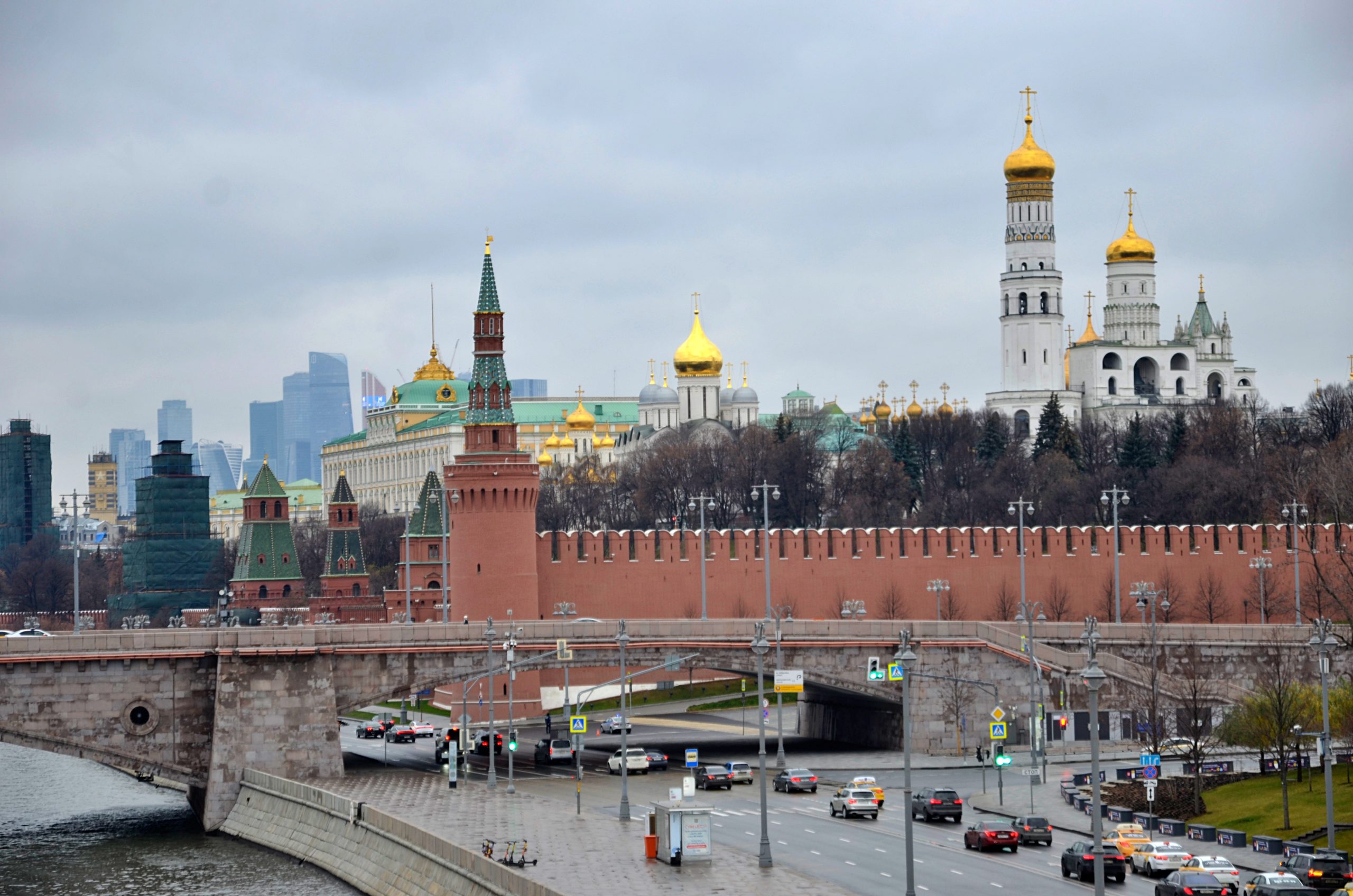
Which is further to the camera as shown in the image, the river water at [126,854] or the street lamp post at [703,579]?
the street lamp post at [703,579]

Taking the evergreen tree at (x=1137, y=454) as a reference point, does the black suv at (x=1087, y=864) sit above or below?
below

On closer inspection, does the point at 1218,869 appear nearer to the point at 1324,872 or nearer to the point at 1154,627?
the point at 1324,872

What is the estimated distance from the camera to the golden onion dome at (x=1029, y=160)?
144250mm

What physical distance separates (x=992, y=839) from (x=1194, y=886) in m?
7.34

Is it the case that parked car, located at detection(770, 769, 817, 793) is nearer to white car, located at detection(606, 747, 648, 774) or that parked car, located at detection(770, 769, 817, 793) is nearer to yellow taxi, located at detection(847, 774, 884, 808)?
yellow taxi, located at detection(847, 774, 884, 808)

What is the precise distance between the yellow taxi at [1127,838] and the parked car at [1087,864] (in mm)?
895

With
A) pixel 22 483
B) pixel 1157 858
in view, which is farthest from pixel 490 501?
pixel 22 483

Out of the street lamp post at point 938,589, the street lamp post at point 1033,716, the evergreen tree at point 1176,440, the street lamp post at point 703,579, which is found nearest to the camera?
the street lamp post at point 1033,716

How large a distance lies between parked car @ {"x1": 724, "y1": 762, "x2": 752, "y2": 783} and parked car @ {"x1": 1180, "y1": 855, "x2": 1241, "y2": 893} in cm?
1879

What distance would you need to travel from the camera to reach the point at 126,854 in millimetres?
52469

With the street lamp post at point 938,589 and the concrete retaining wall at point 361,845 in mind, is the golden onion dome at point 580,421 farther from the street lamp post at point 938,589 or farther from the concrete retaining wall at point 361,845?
the concrete retaining wall at point 361,845

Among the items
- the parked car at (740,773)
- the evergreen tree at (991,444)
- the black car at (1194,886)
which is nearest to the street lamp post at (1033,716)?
the parked car at (740,773)

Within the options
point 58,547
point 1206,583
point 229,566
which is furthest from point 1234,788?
point 58,547

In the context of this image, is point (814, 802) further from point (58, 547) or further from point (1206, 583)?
point (58, 547)
